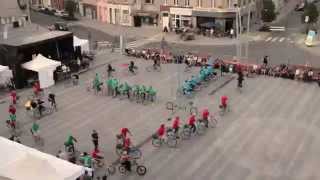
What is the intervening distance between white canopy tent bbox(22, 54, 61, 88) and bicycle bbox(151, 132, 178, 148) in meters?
14.6

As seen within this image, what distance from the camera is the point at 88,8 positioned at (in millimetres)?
74688

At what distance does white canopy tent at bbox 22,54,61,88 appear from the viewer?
38.5 metres

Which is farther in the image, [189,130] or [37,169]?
[189,130]

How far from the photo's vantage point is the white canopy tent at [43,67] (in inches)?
1515

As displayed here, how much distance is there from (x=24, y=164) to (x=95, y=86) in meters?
16.7

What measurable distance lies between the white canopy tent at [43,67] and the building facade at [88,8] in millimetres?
34609

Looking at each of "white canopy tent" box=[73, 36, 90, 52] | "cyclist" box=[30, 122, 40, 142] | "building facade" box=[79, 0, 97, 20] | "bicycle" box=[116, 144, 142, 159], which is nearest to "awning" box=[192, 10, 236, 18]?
"white canopy tent" box=[73, 36, 90, 52]

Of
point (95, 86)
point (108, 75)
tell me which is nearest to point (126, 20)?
point (108, 75)

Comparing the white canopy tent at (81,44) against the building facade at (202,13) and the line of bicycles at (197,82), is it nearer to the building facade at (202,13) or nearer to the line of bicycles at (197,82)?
the line of bicycles at (197,82)

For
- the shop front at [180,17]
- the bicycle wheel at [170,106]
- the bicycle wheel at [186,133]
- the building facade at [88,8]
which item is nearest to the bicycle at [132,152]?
the bicycle wheel at [186,133]

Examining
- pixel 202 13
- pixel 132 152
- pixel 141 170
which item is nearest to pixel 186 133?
pixel 132 152

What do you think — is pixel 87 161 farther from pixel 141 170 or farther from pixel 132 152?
pixel 141 170

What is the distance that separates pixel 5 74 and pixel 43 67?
3174 millimetres

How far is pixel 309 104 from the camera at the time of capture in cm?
3422
